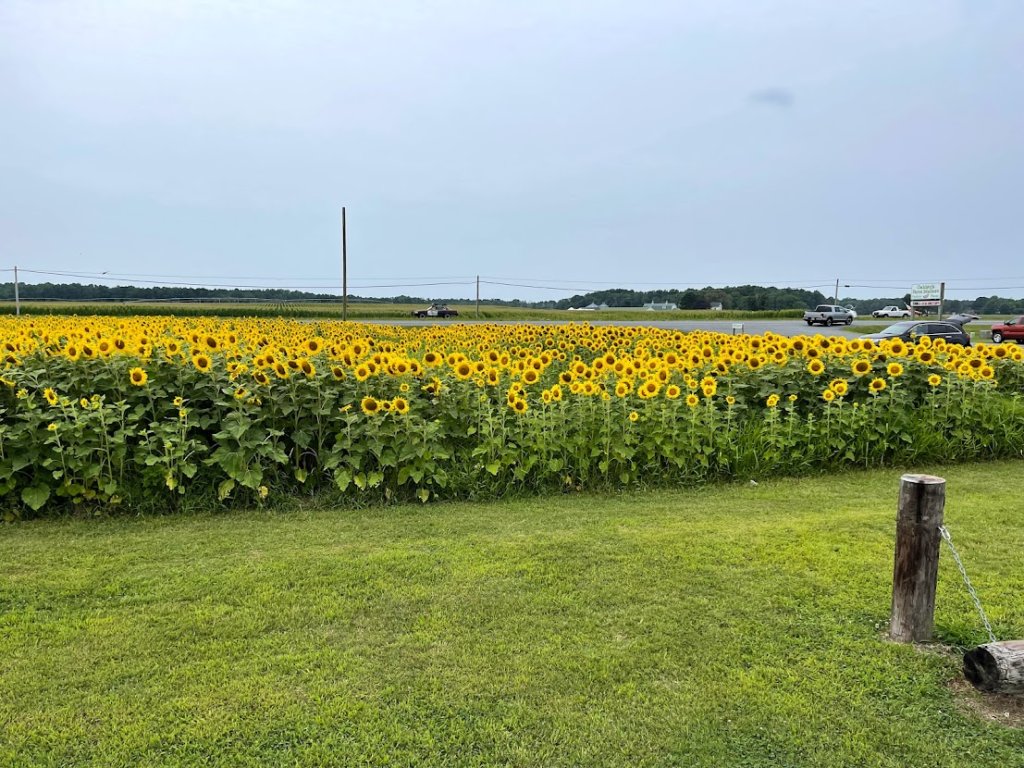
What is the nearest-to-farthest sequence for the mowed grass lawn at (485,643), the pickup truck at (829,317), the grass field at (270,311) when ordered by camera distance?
the mowed grass lawn at (485,643), the grass field at (270,311), the pickup truck at (829,317)

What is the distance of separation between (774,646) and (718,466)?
9.80 ft

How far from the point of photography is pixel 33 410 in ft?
16.3

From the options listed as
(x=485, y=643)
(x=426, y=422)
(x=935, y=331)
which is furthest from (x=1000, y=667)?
(x=935, y=331)

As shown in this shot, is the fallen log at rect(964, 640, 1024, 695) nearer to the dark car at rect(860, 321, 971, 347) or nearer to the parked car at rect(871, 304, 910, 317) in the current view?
the dark car at rect(860, 321, 971, 347)

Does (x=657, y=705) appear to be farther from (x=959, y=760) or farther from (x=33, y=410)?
(x=33, y=410)

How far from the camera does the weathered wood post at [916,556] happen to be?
288cm

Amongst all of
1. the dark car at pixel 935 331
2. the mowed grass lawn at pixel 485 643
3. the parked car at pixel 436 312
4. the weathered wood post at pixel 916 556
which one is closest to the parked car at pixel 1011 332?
the dark car at pixel 935 331

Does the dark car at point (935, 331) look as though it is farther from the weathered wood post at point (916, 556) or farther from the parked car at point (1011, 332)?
the weathered wood post at point (916, 556)

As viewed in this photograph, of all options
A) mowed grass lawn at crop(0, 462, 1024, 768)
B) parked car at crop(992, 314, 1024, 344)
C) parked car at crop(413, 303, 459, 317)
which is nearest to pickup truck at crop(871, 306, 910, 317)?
parked car at crop(992, 314, 1024, 344)

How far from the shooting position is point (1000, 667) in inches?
100.0

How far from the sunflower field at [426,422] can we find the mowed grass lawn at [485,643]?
0.43 m

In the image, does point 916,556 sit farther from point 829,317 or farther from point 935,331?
point 829,317

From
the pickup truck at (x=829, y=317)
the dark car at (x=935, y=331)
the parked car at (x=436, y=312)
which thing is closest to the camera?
the dark car at (x=935, y=331)

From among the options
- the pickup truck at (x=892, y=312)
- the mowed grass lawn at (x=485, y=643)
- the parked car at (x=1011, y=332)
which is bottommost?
the mowed grass lawn at (x=485, y=643)
